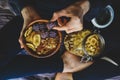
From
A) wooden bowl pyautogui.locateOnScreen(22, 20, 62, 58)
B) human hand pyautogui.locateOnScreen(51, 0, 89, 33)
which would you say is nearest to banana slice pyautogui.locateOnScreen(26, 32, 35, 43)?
wooden bowl pyautogui.locateOnScreen(22, 20, 62, 58)

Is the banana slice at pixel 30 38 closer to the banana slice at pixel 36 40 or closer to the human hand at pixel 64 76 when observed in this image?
the banana slice at pixel 36 40

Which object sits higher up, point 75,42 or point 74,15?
point 74,15

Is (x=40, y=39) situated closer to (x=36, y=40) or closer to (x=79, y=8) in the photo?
(x=36, y=40)

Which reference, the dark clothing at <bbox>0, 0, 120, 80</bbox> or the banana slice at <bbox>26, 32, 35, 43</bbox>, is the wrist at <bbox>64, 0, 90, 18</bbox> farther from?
the banana slice at <bbox>26, 32, 35, 43</bbox>

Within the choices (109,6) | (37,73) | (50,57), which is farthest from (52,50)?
(109,6)

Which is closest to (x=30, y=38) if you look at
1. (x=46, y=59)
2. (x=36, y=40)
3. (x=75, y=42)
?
(x=36, y=40)

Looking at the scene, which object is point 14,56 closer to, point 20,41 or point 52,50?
point 20,41

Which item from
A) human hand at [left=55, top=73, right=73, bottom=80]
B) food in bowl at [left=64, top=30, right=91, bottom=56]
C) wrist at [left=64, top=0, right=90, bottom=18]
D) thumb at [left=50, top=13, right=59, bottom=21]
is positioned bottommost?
human hand at [left=55, top=73, right=73, bottom=80]
